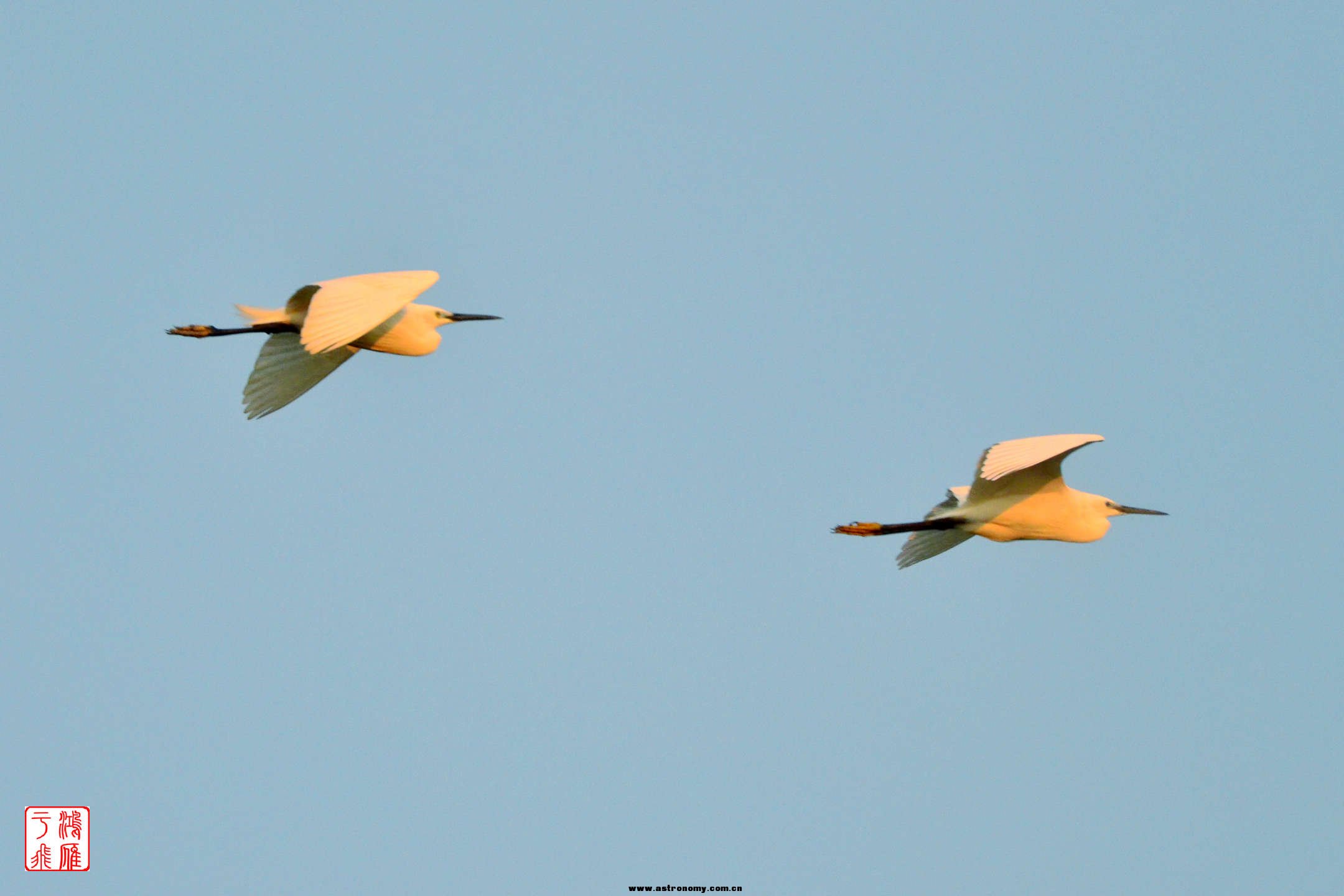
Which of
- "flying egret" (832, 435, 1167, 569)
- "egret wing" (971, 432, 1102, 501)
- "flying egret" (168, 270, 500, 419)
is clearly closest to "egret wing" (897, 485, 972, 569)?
"flying egret" (832, 435, 1167, 569)

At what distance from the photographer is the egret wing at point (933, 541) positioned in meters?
18.6

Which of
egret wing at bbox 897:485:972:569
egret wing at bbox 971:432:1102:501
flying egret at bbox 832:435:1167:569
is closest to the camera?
egret wing at bbox 971:432:1102:501

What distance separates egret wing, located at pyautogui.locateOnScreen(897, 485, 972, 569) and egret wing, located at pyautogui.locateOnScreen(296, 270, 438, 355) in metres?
5.63

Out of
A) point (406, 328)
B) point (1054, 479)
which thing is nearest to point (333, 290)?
point (406, 328)

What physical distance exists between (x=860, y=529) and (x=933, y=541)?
0.78 meters

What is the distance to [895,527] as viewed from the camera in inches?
738

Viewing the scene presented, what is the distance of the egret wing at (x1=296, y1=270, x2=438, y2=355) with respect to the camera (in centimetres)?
1622

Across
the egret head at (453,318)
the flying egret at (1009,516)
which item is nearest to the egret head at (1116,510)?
the flying egret at (1009,516)

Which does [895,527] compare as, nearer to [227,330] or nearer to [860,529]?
[860,529]

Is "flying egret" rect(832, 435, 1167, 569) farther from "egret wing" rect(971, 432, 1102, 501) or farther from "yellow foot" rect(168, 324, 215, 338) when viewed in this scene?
"yellow foot" rect(168, 324, 215, 338)

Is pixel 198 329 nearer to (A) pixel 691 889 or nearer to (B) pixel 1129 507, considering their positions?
(A) pixel 691 889

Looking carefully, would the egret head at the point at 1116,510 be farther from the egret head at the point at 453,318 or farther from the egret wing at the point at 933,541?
the egret head at the point at 453,318

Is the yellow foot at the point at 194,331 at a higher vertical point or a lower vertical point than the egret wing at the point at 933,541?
higher

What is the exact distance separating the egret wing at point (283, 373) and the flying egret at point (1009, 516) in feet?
18.9
